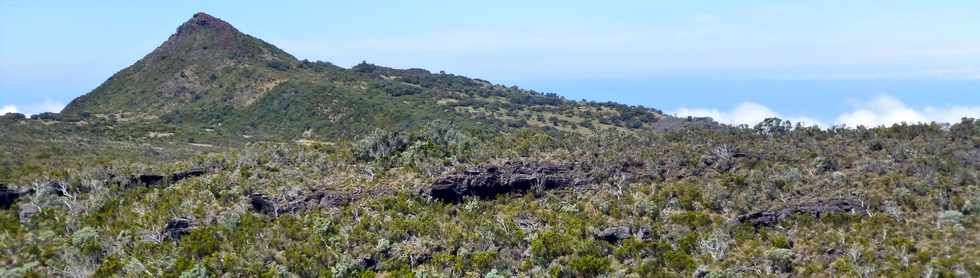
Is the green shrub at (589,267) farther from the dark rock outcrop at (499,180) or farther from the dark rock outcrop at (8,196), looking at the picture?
the dark rock outcrop at (8,196)

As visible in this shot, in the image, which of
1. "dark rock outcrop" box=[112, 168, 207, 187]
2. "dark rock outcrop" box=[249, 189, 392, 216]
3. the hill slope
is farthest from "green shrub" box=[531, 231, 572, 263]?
the hill slope

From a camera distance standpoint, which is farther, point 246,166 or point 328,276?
point 246,166

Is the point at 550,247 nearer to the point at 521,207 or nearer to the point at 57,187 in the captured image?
the point at 521,207

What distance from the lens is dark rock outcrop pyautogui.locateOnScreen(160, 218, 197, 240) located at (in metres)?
64.1

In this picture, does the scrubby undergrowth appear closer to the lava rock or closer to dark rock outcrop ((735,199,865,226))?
the lava rock

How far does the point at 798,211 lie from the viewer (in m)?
59.3

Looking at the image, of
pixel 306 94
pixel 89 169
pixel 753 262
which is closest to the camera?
pixel 753 262

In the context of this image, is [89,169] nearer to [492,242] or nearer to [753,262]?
[492,242]

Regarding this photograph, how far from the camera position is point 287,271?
5784 cm

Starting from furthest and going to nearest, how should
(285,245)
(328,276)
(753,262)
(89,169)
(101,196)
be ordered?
(89,169), (101,196), (285,245), (328,276), (753,262)

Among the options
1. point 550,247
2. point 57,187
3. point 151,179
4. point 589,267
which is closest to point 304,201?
Answer: point 151,179

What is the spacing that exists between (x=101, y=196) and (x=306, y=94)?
89780 millimetres

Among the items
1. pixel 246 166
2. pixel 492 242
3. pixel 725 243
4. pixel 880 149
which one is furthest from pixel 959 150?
pixel 246 166

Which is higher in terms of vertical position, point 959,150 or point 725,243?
point 959,150
